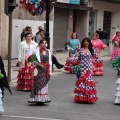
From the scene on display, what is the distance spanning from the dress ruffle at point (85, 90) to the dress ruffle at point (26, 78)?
2.29 meters

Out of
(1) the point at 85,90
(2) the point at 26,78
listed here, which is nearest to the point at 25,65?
(2) the point at 26,78

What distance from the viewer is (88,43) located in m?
11.4

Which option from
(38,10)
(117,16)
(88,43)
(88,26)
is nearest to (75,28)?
(88,26)

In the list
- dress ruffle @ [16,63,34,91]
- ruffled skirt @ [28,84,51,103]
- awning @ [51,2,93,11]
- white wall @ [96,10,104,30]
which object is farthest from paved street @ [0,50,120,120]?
white wall @ [96,10,104,30]

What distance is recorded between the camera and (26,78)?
1313 cm

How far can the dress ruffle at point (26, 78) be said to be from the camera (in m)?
13.1

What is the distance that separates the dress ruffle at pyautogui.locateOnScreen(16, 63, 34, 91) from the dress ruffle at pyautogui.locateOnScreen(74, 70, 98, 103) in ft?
7.52

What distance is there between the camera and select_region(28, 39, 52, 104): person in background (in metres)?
10.6

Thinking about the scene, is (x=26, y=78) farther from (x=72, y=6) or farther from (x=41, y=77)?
(x=72, y=6)

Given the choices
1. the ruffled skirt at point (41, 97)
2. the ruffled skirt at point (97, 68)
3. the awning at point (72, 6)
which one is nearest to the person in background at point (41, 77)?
the ruffled skirt at point (41, 97)

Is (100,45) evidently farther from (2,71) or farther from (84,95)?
(2,71)

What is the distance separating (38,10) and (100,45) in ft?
9.72

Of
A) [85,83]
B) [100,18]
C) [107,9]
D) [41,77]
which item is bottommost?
[85,83]

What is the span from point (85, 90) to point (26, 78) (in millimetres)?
2593
